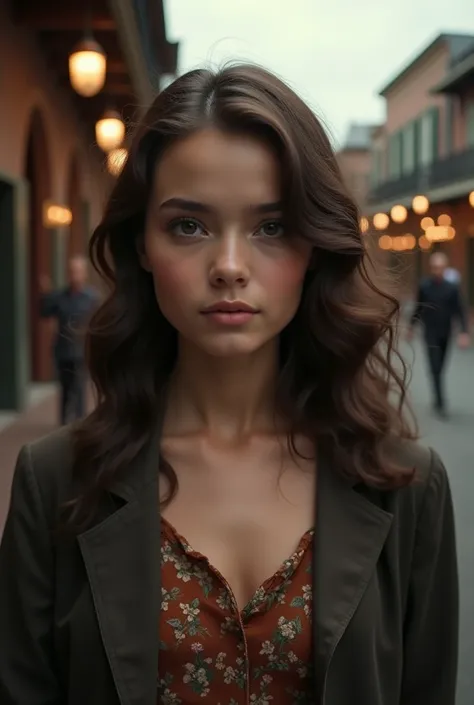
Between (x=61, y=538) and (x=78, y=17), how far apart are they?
8905 millimetres

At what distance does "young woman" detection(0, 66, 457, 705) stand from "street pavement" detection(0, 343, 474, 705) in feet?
1.42

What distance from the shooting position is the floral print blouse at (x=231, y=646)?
1.36 meters

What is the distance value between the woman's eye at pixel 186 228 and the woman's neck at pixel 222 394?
9.0 inches

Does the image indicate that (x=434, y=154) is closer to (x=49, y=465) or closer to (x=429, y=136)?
(x=429, y=136)

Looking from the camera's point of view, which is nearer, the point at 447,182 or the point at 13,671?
the point at 13,671

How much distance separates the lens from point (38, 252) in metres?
12.5

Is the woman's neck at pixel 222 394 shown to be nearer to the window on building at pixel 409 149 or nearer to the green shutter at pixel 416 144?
the green shutter at pixel 416 144

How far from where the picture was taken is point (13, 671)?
4.67 ft

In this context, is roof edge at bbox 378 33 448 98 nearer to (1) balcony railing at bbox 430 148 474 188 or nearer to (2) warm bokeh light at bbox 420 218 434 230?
(1) balcony railing at bbox 430 148 474 188

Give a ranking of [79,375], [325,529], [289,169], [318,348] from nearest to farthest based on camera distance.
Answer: [289,169] → [325,529] → [318,348] → [79,375]

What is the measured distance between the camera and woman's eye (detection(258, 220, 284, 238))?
137 cm

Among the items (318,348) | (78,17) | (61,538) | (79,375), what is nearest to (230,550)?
(61,538)

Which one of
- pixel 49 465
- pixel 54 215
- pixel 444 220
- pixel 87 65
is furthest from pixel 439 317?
pixel 444 220

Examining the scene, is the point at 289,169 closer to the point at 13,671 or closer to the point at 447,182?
the point at 13,671
